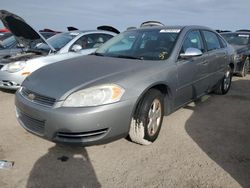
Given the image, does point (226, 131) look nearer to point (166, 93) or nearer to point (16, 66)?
point (166, 93)

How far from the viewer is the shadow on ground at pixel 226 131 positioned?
3215 mm

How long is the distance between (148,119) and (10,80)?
3595mm

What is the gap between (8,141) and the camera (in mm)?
3717

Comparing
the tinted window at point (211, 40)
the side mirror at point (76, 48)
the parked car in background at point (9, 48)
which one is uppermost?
the tinted window at point (211, 40)

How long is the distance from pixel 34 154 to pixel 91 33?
4615mm

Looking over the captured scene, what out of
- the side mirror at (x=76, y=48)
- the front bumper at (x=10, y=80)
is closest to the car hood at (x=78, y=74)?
the front bumper at (x=10, y=80)

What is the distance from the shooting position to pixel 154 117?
3.73 meters

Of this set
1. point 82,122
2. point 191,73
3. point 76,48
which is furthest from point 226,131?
point 76,48

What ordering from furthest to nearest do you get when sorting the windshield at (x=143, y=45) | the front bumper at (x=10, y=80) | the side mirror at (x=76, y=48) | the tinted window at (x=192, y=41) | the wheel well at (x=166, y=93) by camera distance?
1. the side mirror at (x=76, y=48)
2. the front bumper at (x=10, y=80)
3. the tinted window at (x=192, y=41)
4. the windshield at (x=143, y=45)
5. the wheel well at (x=166, y=93)

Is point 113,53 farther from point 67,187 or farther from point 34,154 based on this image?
point 67,187

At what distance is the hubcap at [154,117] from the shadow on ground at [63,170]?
2.89 ft

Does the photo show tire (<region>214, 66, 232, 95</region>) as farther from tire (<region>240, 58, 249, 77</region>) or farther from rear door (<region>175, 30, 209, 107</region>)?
tire (<region>240, 58, 249, 77</region>)

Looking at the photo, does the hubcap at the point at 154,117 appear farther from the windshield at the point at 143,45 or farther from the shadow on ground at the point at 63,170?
the shadow on ground at the point at 63,170

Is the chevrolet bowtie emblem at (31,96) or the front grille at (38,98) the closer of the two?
the front grille at (38,98)
